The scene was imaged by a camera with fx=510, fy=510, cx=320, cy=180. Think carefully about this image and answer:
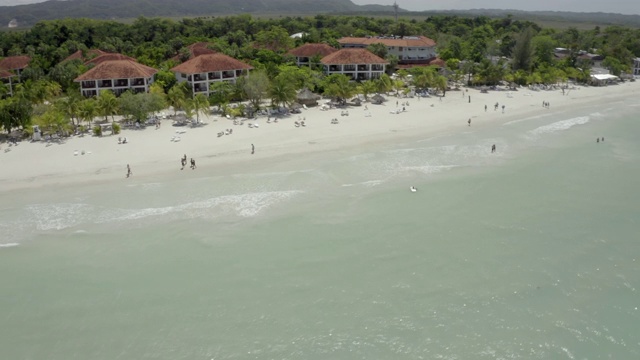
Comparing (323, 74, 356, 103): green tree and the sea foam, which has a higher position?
(323, 74, 356, 103): green tree

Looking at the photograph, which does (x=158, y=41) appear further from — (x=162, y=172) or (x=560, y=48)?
(x=560, y=48)

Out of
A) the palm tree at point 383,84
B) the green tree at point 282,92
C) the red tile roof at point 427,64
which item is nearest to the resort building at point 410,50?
the red tile roof at point 427,64

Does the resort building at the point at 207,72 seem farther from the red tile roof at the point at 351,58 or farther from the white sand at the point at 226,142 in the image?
the red tile roof at the point at 351,58

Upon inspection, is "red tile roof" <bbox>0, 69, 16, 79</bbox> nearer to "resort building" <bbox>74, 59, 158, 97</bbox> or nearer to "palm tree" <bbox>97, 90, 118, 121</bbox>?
"resort building" <bbox>74, 59, 158, 97</bbox>

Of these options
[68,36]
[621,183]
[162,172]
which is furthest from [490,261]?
[68,36]

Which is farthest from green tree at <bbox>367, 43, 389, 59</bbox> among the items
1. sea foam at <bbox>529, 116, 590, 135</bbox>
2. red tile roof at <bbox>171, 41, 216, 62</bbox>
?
sea foam at <bbox>529, 116, 590, 135</bbox>
